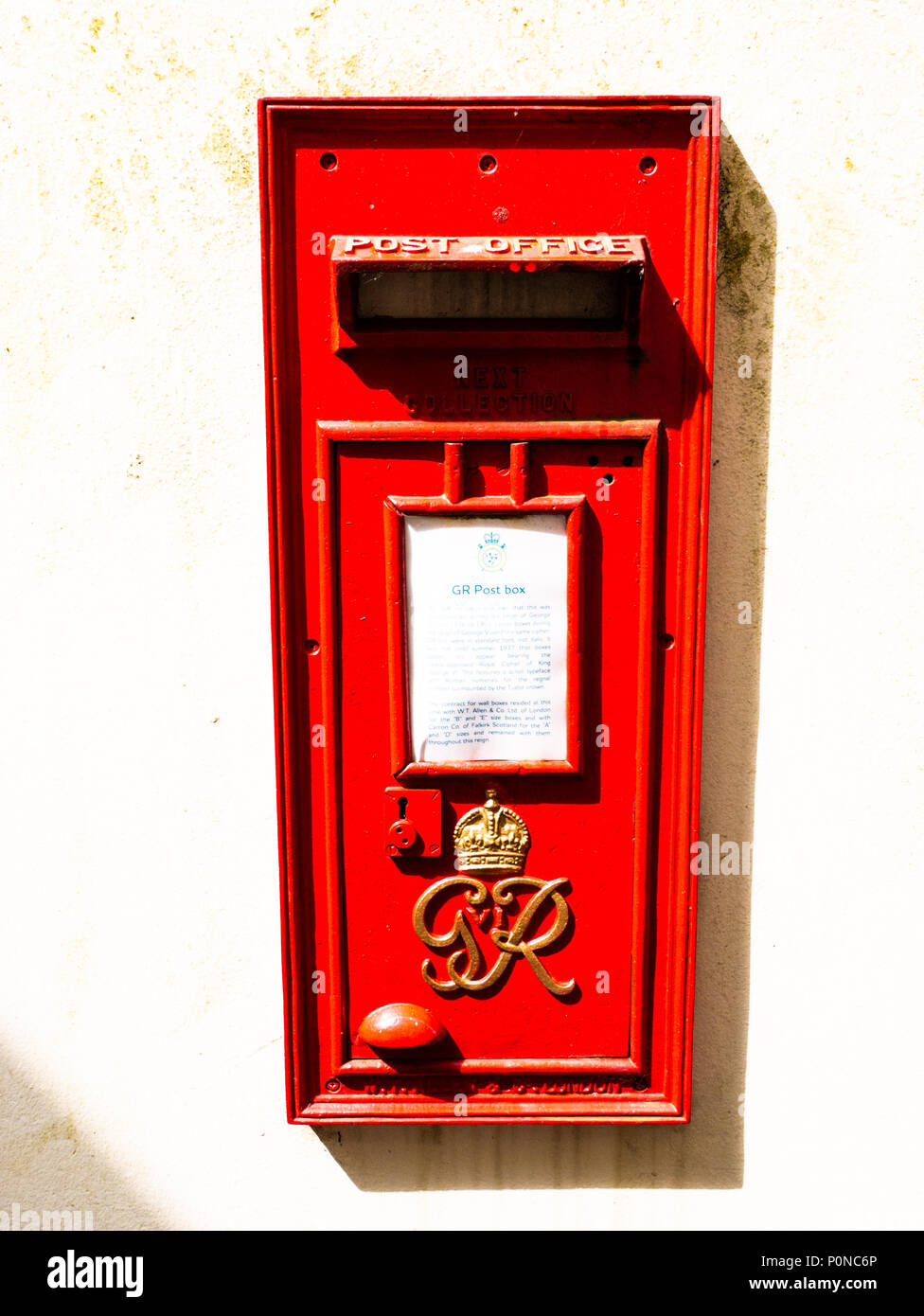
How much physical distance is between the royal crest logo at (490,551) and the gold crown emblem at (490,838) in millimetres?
416

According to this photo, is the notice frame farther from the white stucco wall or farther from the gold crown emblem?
the white stucco wall

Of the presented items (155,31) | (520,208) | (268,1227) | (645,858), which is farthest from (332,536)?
(268,1227)

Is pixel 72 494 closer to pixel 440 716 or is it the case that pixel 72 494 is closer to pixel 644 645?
pixel 440 716

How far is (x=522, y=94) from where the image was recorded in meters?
1.44

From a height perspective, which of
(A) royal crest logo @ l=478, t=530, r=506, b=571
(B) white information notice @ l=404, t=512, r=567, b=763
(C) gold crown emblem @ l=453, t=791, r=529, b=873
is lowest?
(C) gold crown emblem @ l=453, t=791, r=529, b=873

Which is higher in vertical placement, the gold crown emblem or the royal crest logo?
the royal crest logo

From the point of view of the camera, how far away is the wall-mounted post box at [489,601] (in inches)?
54.3

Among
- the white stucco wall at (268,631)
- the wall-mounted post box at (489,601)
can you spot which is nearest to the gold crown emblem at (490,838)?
the wall-mounted post box at (489,601)

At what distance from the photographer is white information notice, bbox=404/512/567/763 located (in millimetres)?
1418

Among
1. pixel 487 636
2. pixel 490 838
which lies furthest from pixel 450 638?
pixel 490 838

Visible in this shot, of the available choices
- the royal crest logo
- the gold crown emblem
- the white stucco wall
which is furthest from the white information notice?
the white stucco wall

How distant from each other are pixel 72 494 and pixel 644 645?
→ 113 cm

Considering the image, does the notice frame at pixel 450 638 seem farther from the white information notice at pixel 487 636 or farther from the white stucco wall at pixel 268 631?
the white stucco wall at pixel 268 631

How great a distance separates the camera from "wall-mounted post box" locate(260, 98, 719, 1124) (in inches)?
54.3
